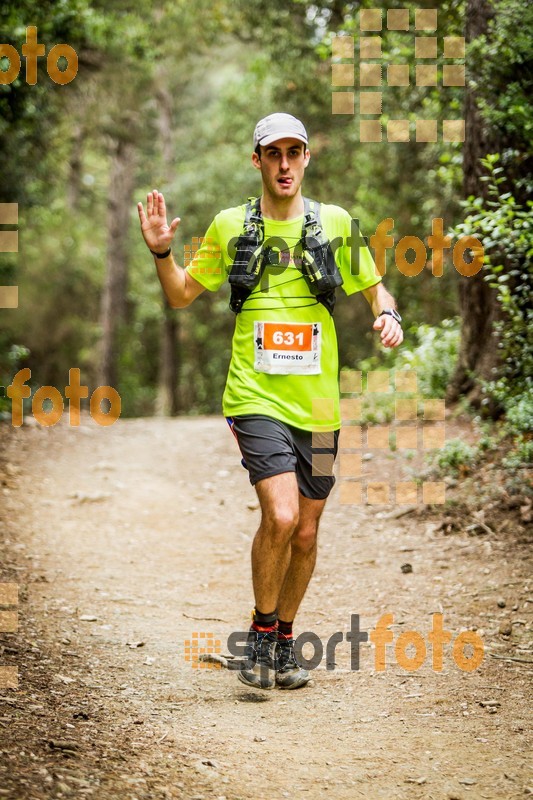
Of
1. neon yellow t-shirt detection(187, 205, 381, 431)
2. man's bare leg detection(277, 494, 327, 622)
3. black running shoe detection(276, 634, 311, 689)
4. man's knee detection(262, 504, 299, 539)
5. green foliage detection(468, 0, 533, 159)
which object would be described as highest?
green foliage detection(468, 0, 533, 159)

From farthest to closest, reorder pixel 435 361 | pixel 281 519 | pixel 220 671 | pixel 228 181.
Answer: pixel 228 181, pixel 435 361, pixel 220 671, pixel 281 519

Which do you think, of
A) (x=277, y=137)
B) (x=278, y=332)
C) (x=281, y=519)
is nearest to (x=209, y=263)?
(x=278, y=332)

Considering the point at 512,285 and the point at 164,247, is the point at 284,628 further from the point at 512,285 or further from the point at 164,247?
the point at 512,285

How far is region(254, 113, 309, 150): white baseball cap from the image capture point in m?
4.24

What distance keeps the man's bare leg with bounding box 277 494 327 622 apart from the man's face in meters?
1.55

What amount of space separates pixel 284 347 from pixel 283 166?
2.93 feet

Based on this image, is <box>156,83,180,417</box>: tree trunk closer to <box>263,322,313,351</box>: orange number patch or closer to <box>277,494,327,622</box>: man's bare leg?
<box>277,494,327,622</box>: man's bare leg

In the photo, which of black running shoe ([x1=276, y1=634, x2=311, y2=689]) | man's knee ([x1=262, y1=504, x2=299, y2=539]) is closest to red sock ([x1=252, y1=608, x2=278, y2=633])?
black running shoe ([x1=276, y1=634, x2=311, y2=689])

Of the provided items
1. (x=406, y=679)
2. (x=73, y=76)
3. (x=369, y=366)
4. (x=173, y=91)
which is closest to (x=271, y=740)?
(x=406, y=679)

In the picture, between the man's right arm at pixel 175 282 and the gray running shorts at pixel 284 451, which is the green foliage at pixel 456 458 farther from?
the man's right arm at pixel 175 282

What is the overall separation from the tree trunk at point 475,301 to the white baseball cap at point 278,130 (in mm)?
3806

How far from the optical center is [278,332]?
4.21 m

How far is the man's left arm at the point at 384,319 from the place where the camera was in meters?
4.18

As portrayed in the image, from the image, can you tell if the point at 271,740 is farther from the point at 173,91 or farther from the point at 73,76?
the point at 173,91
